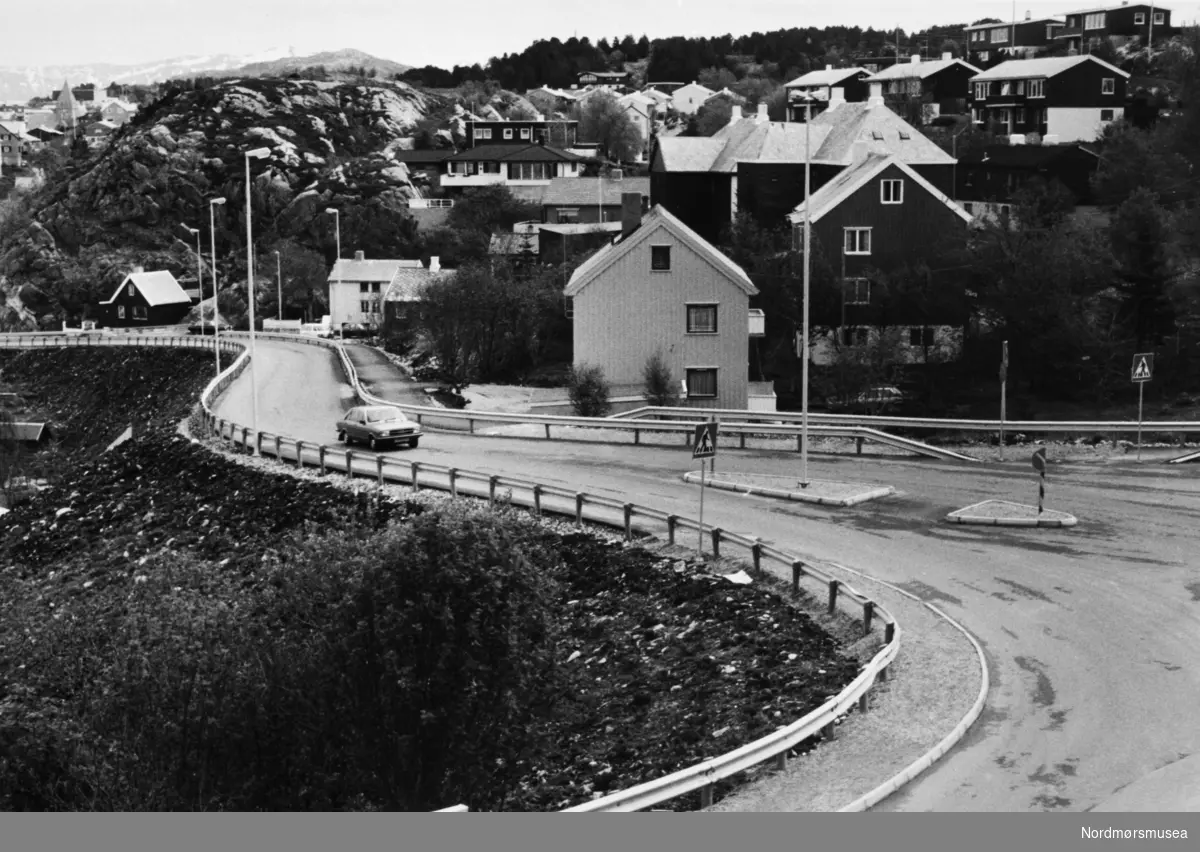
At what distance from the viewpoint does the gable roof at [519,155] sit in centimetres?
13288

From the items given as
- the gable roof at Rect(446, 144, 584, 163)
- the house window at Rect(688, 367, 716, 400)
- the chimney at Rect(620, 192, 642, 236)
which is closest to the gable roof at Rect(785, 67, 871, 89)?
the gable roof at Rect(446, 144, 584, 163)

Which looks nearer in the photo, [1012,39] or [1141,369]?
[1141,369]

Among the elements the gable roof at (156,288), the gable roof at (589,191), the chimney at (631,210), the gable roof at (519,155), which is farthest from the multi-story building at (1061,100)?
the gable roof at (156,288)

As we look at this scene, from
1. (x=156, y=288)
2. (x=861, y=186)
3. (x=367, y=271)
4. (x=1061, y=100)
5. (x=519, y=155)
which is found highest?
(x=519, y=155)

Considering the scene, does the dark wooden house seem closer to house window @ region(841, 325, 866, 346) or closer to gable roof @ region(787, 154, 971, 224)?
gable roof @ region(787, 154, 971, 224)

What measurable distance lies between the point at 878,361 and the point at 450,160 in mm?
91938

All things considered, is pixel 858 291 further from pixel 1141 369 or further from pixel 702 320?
pixel 1141 369

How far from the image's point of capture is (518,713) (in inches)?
674

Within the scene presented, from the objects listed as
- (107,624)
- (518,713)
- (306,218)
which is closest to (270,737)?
(518,713)

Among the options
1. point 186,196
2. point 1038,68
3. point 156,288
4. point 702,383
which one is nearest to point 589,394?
point 702,383

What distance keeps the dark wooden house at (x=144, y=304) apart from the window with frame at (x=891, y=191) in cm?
6953

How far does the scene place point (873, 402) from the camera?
171 ft

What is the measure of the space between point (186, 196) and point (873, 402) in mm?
97503

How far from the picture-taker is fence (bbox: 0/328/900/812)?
47.9 ft
